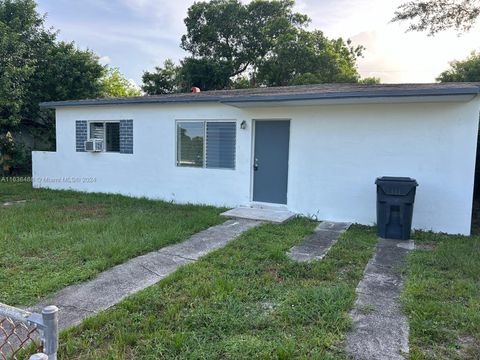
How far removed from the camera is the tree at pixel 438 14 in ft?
29.6

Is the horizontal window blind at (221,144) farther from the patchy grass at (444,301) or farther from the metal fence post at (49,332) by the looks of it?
the metal fence post at (49,332)

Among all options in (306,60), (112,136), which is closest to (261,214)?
(112,136)

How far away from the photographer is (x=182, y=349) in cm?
272

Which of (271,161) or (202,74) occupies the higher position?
(202,74)

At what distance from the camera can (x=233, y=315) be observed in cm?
321

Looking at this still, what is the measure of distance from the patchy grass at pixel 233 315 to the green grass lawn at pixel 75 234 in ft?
3.43

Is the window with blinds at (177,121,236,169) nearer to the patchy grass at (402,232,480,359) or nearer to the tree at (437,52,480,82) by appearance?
the patchy grass at (402,232,480,359)

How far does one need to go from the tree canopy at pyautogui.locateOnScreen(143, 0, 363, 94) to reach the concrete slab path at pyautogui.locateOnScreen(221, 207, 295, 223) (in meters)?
16.2

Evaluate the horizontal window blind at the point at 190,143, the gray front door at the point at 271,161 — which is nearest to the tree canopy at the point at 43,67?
the horizontal window blind at the point at 190,143

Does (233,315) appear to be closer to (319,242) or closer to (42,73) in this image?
(319,242)

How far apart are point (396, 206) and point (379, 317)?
3332 millimetres

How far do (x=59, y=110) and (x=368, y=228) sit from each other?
945cm

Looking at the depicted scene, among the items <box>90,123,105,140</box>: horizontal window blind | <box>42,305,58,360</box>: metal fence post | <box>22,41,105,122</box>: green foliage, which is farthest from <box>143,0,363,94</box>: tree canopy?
<box>42,305,58,360</box>: metal fence post

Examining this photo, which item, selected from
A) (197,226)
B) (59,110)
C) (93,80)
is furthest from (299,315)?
(93,80)
